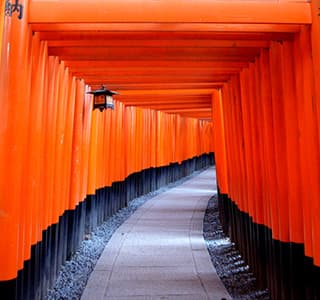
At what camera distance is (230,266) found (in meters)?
4.83

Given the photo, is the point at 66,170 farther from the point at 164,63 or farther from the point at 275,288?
the point at 275,288

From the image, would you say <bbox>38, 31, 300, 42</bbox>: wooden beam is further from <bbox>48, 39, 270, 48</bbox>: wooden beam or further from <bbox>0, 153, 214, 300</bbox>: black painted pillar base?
<bbox>0, 153, 214, 300</bbox>: black painted pillar base

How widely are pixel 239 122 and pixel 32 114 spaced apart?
2.64 m

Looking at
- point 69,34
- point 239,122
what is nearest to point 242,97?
→ point 239,122

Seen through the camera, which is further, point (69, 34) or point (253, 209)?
point (253, 209)

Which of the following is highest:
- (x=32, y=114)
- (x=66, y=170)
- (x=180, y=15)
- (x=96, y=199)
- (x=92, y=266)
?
(x=180, y=15)

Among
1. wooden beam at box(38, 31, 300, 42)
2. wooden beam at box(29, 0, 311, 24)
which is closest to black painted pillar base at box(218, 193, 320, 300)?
wooden beam at box(38, 31, 300, 42)

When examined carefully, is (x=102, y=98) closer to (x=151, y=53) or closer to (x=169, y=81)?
(x=169, y=81)

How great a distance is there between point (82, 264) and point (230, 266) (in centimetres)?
189

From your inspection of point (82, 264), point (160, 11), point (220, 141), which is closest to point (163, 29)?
point (160, 11)

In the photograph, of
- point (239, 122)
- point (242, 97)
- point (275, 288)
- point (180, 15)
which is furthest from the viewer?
point (239, 122)

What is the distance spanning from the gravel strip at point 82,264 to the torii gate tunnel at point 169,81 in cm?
16

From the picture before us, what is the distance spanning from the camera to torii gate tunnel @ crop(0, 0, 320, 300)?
8.64ft

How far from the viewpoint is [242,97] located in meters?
4.36
